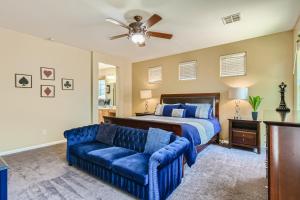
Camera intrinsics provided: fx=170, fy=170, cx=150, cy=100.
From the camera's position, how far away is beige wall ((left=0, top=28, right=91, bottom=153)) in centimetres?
397

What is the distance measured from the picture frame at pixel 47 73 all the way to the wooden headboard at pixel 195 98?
353 cm

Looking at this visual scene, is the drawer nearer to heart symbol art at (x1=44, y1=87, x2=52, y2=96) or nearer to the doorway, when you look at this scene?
heart symbol art at (x1=44, y1=87, x2=52, y2=96)

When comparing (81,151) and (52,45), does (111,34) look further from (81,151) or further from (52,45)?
(81,151)

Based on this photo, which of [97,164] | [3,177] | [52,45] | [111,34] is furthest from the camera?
[52,45]

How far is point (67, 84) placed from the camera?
512 centimetres

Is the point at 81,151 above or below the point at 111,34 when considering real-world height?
below

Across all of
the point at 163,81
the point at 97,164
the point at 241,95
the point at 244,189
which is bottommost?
the point at 244,189

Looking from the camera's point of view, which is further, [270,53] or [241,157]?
[270,53]

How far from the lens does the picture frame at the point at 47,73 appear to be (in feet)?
15.0

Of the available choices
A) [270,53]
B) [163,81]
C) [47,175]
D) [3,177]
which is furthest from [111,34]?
[270,53]

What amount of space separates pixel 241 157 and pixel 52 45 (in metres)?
5.60

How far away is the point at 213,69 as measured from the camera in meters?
5.13

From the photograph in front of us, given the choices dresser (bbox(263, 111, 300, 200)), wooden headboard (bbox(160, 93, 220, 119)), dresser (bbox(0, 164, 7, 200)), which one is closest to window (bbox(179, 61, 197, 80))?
wooden headboard (bbox(160, 93, 220, 119))

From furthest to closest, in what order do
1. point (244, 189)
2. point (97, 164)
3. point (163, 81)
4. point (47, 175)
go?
1. point (163, 81)
2. point (47, 175)
3. point (97, 164)
4. point (244, 189)
